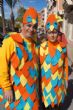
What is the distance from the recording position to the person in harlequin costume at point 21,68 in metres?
3.88

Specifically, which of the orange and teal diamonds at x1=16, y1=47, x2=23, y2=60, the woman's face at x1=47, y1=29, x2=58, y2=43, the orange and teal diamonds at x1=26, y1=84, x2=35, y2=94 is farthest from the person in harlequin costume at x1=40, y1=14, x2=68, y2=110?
the orange and teal diamonds at x1=16, y1=47, x2=23, y2=60

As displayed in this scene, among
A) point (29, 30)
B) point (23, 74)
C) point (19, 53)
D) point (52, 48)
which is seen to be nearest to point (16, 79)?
point (23, 74)

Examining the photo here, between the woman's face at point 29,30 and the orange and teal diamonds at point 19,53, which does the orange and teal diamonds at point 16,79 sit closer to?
the orange and teal diamonds at point 19,53

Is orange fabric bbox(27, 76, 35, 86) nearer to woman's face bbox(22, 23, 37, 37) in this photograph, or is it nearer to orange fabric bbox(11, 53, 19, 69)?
orange fabric bbox(11, 53, 19, 69)

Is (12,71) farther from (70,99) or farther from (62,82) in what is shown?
(70,99)

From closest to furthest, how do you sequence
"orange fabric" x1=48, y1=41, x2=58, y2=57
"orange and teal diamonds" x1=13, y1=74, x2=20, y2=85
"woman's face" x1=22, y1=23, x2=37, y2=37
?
"orange and teal diamonds" x1=13, y1=74, x2=20, y2=85 < "woman's face" x1=22, y1=23, x2=37, y2=37 < "orange fabric" x1=48, y1=41, x2=58, y2=57

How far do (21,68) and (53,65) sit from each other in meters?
1.19

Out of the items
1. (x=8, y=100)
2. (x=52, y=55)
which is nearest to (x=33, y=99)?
(x=8, y=100)

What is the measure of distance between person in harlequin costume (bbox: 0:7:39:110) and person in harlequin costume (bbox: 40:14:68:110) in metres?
0.79

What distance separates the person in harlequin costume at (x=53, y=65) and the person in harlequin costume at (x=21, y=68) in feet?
2.60

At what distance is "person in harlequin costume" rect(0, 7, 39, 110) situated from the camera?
388 cm

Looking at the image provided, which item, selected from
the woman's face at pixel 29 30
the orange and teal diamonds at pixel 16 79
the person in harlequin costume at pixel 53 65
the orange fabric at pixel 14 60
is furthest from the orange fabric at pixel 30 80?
the person in harlequin costume at pixel 53 65

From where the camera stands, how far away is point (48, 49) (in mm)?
5168

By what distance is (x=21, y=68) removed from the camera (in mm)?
4016
